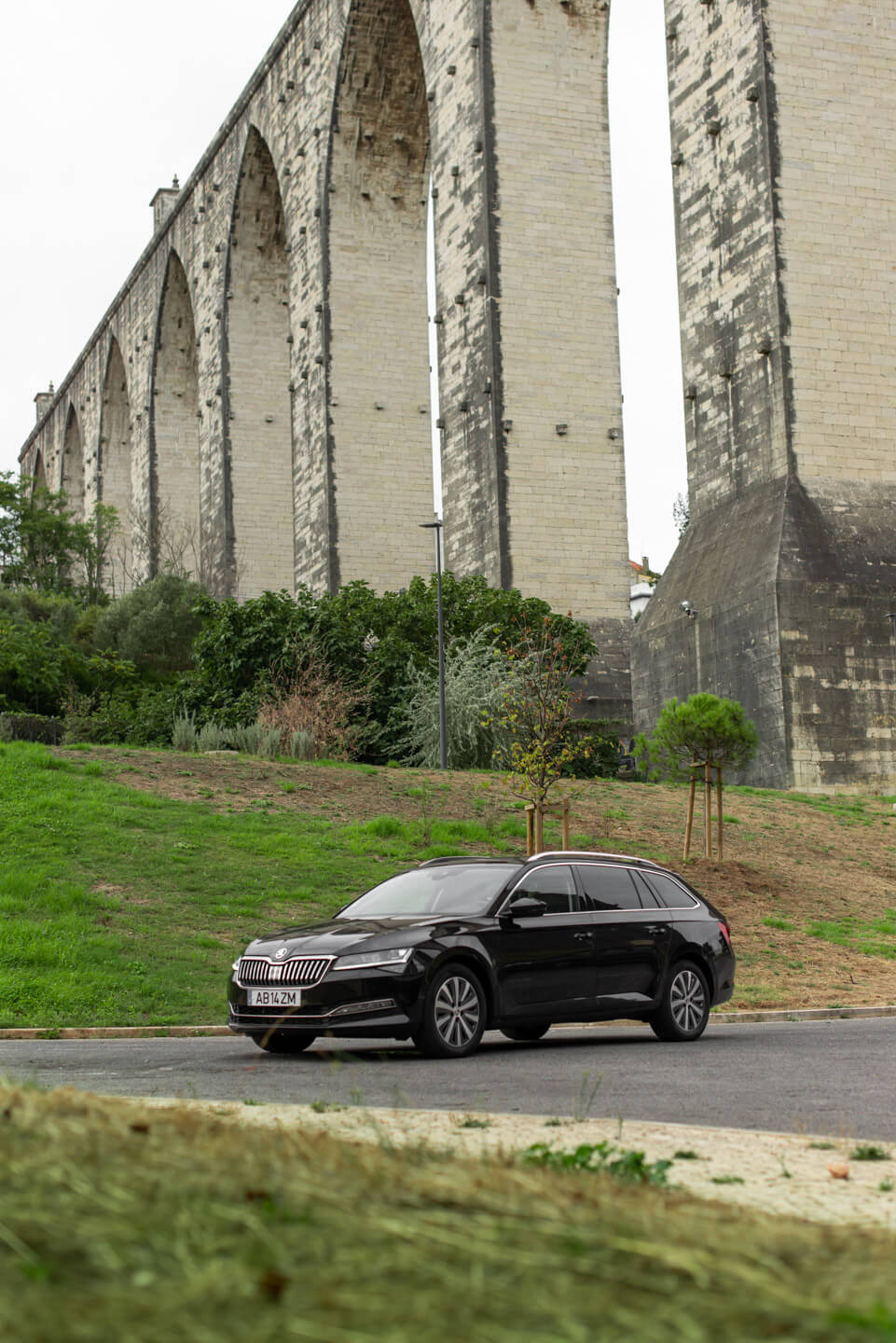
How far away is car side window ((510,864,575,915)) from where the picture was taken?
34.9 ft

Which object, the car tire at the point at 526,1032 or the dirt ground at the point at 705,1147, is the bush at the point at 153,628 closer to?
the car tire at the point at 526,1032

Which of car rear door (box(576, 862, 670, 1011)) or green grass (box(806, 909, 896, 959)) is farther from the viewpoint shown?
green grass (box(806, 909, 896, 959))

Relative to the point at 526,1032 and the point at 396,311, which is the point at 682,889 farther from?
the point at 396,311

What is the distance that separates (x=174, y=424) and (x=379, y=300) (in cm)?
2293

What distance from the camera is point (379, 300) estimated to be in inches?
1827

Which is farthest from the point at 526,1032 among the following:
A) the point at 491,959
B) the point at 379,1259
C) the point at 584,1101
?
the point at 379,1259

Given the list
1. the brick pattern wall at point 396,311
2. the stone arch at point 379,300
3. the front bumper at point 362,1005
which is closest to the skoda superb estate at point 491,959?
the front bumper at point 362,1005

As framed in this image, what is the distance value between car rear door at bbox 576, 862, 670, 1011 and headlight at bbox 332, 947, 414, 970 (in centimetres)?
181

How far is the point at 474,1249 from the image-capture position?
2314mm

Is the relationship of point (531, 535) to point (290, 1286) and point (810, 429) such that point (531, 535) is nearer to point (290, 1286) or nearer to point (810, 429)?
point (810, 429)

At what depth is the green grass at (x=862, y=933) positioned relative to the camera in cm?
1645

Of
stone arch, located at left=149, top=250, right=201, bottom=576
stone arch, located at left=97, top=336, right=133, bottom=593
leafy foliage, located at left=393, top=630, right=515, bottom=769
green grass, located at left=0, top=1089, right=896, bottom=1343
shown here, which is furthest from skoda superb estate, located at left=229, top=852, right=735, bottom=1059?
stone arch, located at left=97, top=336, right=133, bottom=593

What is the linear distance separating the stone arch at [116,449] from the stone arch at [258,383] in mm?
21897

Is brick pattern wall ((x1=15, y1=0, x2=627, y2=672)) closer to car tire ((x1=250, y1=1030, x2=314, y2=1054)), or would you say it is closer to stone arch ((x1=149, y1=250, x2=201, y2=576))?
stone arch ((x1=149, y1=250, x2=201, y2=576))
